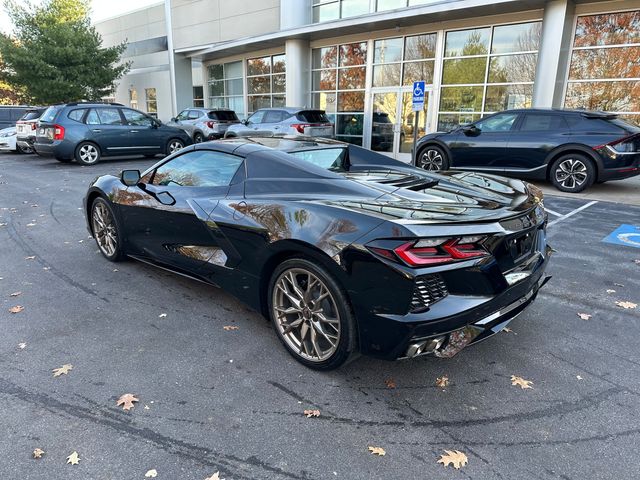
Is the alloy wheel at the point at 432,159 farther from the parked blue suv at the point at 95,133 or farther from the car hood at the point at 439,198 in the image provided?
the parked blue suv at the point at 95,133

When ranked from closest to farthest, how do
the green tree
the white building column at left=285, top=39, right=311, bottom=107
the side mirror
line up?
the side mirror < the white building column at left=285, top=39, right=311, bottom=107 < the green tree

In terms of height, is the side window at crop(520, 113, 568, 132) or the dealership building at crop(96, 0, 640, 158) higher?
the dealership building at crop(96, 0, 640, 158)

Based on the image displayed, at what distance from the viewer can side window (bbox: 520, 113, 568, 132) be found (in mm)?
9422

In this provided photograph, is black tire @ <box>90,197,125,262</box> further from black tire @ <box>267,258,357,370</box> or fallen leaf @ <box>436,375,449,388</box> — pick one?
fallen leaf @ <box>436,375,449,388</box>

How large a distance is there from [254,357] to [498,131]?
8906 mm

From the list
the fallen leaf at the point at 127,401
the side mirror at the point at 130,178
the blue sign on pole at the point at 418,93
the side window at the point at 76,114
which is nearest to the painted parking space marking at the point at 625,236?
the blue sign on pole at the point at 418,93

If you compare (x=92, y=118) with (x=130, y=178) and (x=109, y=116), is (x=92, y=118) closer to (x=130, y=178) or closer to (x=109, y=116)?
(x=109, y=116)

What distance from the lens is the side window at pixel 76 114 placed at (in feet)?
43.3

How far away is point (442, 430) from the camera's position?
2.50 m

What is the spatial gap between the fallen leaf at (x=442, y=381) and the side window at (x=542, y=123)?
8230 mm

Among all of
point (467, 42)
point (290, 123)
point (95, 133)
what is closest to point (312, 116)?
point (290, 123)

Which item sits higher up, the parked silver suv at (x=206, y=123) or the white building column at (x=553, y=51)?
the white building column at (x=553, y=51)

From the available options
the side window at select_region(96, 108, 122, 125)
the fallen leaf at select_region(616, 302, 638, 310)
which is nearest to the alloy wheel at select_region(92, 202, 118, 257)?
the fallen leaf at select_region(616, 302, 638, 310)

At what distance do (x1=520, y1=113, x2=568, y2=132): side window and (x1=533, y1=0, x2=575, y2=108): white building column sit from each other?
283cm
